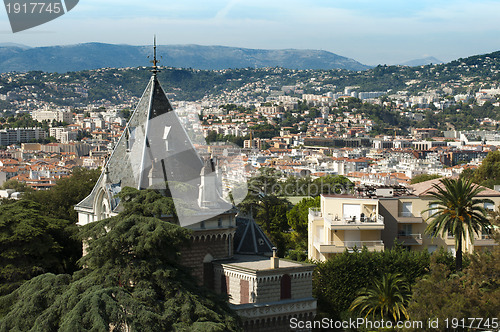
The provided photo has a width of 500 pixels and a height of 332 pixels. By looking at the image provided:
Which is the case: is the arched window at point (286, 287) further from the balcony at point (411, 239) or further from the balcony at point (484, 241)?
the balcony at point (484, 241)

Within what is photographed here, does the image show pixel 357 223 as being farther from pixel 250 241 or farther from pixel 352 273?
pixel 250 241

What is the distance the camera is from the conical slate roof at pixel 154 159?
27.3m

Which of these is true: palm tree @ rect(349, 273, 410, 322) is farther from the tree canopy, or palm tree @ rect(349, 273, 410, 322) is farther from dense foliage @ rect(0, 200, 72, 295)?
dense foliage @ rect(0, 200, 72, 295)

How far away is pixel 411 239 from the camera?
114ft

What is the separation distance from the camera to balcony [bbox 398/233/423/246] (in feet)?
114

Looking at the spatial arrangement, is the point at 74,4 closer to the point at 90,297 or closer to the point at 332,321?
the point at 90,297

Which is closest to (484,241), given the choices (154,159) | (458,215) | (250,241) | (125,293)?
(458,215)

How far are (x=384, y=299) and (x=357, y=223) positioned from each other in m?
6.16

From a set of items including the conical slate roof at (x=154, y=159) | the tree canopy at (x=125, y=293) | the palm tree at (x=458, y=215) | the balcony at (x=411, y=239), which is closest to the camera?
the tree canopy at (x=125, y=293)

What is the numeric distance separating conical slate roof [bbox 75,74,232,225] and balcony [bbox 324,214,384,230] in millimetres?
7504

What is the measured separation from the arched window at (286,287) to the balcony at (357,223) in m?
7.64

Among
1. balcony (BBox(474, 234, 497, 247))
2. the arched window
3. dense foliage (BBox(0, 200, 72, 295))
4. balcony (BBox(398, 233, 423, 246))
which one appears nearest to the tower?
dense foliage (BBox(0, 200, 72, 295))

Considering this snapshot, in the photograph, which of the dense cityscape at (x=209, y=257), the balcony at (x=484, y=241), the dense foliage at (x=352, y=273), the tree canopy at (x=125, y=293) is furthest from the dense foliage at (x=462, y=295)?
the balcony at (x=484, y=241)

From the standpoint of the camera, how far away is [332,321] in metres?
28.3
